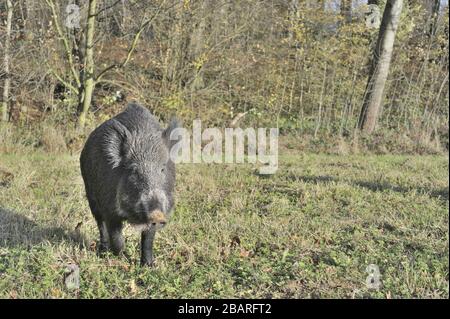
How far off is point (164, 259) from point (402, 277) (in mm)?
2110

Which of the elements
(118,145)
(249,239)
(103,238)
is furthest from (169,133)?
(249,239)

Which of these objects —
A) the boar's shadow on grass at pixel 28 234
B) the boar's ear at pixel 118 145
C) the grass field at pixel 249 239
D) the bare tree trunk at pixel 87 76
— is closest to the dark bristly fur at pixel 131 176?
the boar's ear at pixel 118 145

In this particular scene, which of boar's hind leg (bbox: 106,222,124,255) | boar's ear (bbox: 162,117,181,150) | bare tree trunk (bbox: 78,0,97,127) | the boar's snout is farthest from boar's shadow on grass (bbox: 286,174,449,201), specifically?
bare tree trunk (bbox: 78,0,97,127)

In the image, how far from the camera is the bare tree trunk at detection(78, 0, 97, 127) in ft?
32.7

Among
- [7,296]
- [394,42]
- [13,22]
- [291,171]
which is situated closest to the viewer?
[7,296]

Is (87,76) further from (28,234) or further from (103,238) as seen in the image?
(103,238)

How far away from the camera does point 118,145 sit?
4250 mm

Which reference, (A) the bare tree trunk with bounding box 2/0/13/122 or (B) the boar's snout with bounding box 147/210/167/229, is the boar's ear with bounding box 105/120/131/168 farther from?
(A) the bare tree trunk with bounding box 2/0/13/122

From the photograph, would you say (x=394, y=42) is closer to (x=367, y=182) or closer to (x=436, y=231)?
(x=367, y=182)

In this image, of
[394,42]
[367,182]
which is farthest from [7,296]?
[394,42]

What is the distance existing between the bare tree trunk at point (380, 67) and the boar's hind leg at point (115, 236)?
351 inches

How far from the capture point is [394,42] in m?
12.9

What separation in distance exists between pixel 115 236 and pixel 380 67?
30.8 feet

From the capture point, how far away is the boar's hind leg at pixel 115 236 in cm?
430
